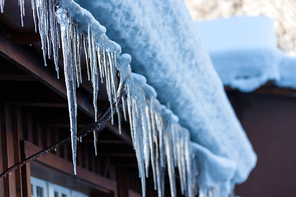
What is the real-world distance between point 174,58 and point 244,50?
486 cm

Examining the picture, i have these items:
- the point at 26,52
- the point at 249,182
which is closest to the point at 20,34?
the point at 26,52

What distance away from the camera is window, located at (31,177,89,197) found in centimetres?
346

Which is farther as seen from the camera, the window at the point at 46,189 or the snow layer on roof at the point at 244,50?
the snow layer on roof at the point at 244,50

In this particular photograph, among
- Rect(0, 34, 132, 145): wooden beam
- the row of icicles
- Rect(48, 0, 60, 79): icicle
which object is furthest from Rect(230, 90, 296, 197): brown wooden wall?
Rect(48, 0, 60, 79): icicle

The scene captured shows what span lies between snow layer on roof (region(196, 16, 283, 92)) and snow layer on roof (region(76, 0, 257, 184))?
3.00m

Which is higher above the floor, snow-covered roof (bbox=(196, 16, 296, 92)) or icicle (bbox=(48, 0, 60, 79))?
snow-covered roof (bbox=(196, 16, 296, 92))

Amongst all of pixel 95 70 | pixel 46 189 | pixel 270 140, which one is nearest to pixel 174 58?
pixel 95 70

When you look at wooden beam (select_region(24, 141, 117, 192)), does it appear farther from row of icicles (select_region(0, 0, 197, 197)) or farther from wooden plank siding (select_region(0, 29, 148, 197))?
row of icicles (select_region(0, 0, 197, 197))

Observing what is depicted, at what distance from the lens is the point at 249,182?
796 cm

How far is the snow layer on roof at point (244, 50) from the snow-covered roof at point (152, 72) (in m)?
2.84

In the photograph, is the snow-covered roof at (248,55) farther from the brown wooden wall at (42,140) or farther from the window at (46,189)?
the window at (46,189)

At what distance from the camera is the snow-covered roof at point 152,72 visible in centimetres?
207

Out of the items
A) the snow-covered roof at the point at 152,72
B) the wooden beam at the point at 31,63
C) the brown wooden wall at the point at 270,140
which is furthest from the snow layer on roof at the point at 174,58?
the brown wooden wall at the point at 270,140

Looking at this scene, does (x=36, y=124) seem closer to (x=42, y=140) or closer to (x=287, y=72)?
(x=42, y=140)
